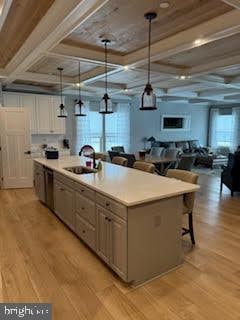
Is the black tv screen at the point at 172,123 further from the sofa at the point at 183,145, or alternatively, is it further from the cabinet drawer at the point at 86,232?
the cabinet drawer at the point at 86,232

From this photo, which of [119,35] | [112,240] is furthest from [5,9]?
[112,240]

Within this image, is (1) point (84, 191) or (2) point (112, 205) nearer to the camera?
(2) point (112, 205)

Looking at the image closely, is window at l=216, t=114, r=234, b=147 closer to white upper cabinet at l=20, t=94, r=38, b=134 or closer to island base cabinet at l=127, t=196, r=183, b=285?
white upper cabinet at l=20, t=94, r=38, b=134

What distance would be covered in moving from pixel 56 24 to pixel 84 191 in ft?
6.01

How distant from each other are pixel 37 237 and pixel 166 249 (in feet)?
6.11

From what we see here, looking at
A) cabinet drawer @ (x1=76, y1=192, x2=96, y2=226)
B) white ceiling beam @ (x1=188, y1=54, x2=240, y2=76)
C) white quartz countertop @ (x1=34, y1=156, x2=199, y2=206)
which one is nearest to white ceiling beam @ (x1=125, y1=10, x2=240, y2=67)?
white ceiling beam @ (x1=188, y1=54, x2=240, y2=76)

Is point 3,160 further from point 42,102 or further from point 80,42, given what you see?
point 80,42

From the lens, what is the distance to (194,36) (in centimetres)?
281

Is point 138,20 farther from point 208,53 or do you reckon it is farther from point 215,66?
point 215,66

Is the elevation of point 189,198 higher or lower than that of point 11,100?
lower

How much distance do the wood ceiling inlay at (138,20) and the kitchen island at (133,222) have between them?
70.7 inches

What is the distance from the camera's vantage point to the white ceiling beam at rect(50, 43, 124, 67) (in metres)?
3.34

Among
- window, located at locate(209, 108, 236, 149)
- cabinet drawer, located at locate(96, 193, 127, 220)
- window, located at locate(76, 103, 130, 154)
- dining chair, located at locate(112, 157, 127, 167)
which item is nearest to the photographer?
cabinet drawer, located at locate(96, 193, 127, 220)

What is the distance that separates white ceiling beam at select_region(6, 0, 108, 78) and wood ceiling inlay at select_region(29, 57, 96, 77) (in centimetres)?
63
